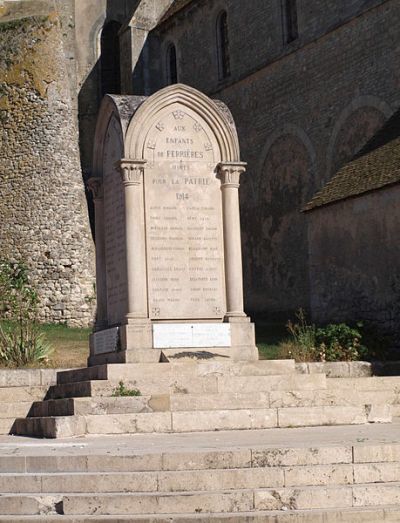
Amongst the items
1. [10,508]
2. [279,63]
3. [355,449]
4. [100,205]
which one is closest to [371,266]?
[100,205]

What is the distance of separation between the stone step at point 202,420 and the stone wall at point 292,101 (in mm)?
13959

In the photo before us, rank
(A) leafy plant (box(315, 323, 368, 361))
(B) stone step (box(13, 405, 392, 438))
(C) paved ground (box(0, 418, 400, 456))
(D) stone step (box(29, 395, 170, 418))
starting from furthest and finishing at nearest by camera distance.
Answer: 1. (A) leafy plant (box(315, 323, 368, 361))
2. (D) stone step (box(29, 395, 170, 418))
3. (B) stone step (box(13, 405, 392, 438))
4. (C) paved ground (box(0, 418, 400, 456))

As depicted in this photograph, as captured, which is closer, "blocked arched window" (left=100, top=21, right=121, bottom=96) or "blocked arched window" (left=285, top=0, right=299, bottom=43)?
"blocked arched window" (left=285, top=0, right=299, bottom=43)

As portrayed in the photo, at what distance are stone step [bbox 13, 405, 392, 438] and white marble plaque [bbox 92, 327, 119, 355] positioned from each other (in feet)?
7.39

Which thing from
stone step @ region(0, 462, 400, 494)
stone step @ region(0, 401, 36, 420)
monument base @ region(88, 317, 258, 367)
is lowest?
stone step @ region(0, 462, 400, 494)

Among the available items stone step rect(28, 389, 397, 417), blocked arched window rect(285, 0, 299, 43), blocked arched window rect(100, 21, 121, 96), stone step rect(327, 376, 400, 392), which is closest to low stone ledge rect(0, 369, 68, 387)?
stone step rect(28, 389, 397, 417)

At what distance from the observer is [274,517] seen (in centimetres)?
717

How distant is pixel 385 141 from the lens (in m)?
22.1

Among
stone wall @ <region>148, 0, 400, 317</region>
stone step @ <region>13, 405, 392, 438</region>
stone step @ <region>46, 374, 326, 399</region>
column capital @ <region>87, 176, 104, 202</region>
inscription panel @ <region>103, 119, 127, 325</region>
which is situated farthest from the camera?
stone wall @ <region>148, 0, 400, 317</region>

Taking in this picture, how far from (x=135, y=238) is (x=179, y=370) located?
198cm

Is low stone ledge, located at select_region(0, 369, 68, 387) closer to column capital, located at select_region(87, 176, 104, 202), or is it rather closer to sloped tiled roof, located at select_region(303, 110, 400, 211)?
column capital, located at select_region(87, 176, 104, 202)

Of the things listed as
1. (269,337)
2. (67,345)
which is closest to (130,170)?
(67,345)

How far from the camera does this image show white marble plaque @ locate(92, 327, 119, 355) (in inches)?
537

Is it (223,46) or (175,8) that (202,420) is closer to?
(223,46)
